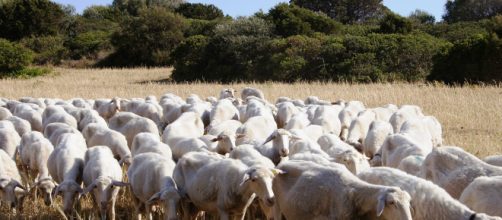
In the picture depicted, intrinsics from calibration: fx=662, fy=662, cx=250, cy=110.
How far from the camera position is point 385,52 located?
2825 centimetres

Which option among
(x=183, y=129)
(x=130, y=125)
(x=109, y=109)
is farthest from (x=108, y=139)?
(x=109, y=109)

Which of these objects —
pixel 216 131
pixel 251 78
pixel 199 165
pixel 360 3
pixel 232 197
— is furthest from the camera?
pixel 360 3

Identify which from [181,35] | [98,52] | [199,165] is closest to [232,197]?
[199,165]

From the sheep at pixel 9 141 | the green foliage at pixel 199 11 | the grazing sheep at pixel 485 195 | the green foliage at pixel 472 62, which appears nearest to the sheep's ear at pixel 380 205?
the grazing sheep at pixel 485 195

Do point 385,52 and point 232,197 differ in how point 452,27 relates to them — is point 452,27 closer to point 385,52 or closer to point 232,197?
point 385,52

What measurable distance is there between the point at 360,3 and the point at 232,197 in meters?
45.0

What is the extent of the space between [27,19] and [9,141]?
41.9 meters

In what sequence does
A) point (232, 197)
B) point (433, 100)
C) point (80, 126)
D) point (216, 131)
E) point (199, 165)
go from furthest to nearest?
1. point (433, 100)
2. point (80, 126)
3. point (216, 131)
4. point (199, 165)
5. point (232, 197)

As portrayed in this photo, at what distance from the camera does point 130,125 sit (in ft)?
40.7

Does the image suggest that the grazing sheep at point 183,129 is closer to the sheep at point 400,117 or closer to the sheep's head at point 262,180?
the sheep at point 400,117

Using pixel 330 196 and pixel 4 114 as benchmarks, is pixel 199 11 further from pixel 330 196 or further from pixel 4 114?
pixel 330 196

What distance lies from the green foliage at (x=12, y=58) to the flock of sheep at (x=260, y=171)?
23459 mm

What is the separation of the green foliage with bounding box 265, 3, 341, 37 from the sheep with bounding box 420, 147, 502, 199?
1100 inches

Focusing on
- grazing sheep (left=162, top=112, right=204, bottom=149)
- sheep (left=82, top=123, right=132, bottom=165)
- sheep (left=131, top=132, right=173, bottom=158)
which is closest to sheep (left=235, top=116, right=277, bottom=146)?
grazing sheep (left=162, top=112, right=204, bottom=149)
